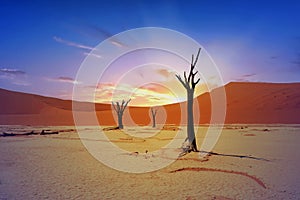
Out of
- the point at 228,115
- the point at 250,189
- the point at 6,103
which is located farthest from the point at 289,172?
the point at 6,103

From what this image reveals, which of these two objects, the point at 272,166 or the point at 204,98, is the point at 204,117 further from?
the point at 272,166

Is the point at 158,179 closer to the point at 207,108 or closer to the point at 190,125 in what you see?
the point at 190,125

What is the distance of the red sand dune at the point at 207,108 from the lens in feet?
189

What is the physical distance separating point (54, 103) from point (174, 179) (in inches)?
3469

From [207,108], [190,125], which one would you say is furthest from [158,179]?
[207,108]

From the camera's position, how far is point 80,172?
414 inches

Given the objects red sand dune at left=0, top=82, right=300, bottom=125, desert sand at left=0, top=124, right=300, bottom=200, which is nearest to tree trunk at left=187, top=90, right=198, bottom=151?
desert sand at left=0, top=124, right=300, bottom=200

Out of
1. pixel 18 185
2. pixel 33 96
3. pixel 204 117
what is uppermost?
pixel 33 96

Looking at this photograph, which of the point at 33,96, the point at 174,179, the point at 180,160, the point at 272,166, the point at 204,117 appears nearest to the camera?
the point at 174,179

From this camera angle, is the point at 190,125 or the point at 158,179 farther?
the point at 190,125

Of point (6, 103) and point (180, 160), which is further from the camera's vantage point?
point (6, 103)

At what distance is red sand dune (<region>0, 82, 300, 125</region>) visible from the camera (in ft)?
189

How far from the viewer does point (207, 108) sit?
81375 millimetres

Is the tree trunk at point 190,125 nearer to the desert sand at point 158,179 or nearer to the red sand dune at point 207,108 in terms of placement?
the desert sand at point 158,179
